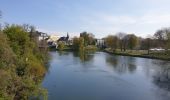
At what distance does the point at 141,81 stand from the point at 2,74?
17.9 meters

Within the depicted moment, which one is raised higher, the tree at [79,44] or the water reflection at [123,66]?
the tree at [79,44]

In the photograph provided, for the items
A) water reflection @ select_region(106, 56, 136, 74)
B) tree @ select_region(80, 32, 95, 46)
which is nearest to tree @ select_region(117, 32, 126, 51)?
tree @ select_region(80, 32, 95, 46)

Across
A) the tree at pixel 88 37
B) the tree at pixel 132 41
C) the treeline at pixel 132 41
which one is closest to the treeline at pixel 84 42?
the tree at pixel 88 37

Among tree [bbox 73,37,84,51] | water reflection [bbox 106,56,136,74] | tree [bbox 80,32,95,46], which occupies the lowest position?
water reflection [bbox 106,56,136,74]

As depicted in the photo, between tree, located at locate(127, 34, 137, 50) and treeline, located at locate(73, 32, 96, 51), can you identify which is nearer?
tree, located at locate(127, 34, 137, 50)

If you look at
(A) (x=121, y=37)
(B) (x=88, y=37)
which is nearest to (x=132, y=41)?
(A) (x=121, y=37)

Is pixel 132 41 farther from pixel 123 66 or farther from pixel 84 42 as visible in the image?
pixel 123 66

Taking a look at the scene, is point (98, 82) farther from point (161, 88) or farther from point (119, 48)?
point (119, 48)

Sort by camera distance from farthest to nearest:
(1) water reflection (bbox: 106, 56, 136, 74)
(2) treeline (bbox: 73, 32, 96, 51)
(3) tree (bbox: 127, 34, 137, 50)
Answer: (2) treeline (bbox: 73, 32, 96, 51), (3) tree (bbox: 127, 34, 137, 50), (1) water reflection (bbox: 106, 56, 136, 74)

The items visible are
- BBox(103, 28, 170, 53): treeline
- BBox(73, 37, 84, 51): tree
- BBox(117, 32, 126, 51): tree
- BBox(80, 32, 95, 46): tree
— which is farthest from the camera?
BBox(80, 32, 95, 46): tree

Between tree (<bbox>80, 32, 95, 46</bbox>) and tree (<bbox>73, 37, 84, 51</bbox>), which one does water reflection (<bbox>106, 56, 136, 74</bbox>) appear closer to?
tree (<bbox>73, 37, 84, 51</bbox>)

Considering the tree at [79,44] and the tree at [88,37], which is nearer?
the tree at [79,44]

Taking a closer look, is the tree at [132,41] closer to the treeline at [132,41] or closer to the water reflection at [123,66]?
the treeline at [132,41]

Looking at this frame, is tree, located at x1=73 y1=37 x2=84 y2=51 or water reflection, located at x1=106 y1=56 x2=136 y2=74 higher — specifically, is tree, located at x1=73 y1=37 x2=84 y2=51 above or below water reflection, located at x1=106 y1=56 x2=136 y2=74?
above
